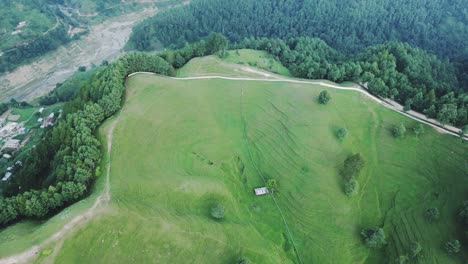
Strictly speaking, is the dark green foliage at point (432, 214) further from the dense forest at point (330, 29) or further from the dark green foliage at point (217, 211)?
the dense forest at point (330, 29)

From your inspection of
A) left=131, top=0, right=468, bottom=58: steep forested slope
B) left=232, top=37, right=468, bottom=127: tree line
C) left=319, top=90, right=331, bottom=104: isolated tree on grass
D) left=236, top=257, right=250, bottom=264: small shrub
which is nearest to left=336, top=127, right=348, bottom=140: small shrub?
left=319, top=90, right=331, bottom=104: isolated tree on grass

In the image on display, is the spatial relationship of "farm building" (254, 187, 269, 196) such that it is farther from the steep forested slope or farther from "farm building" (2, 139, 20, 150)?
the steep forested slope

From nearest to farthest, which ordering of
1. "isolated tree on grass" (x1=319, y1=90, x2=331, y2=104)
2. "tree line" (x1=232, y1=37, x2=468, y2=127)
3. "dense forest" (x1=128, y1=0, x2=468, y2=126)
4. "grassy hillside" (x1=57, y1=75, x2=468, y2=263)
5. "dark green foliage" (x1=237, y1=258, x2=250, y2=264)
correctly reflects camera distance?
1. "dark green foliage" (x1=237, y1=258, x2=250, y2=264)
2. "grassy hillside" (x1=57, y1=75, x2=468, y2=263)
3. "isolated tree on grass" (x1=319, y1=90, x2=331, y2=104)
4. "tree line" (x1=232, y1=37, x2=468, y2=127)
5. "dense forest" (x1=128, y1=0, x2=468, y2=126)

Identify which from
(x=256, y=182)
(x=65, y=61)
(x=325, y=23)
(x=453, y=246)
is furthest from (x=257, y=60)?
(x=65, y=61)

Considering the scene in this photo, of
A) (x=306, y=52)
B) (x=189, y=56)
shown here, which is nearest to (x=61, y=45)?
(x=189, y=56)

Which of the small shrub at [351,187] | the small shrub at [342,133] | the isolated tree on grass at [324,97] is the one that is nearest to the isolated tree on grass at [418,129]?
the small shrub at [342,133]

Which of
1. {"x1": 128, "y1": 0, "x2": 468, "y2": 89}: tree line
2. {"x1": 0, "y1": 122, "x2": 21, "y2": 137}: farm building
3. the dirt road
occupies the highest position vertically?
{"x1": 128, "y1": 0, "x2": 468, "y2": 89}: tree line
